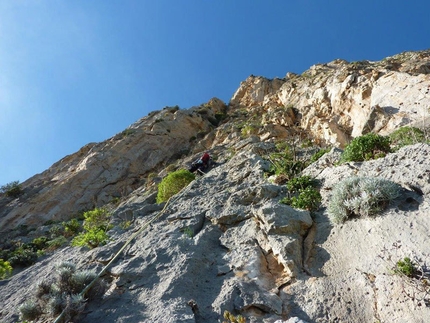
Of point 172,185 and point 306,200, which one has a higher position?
point 172,185

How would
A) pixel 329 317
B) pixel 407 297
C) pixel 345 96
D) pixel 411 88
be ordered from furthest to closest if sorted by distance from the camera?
pixel 345 96
pixel 411 88
pixel 329 317
pixel 407 297

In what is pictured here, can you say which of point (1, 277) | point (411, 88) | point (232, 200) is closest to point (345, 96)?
point (411, 88)

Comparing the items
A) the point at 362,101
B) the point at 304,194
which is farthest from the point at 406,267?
the point at 362,101

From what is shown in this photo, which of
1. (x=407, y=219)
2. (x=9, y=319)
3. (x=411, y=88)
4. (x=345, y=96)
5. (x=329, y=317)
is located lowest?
(x=329, y=317)

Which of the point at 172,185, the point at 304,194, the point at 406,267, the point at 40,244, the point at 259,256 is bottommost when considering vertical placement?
the point at 406,267

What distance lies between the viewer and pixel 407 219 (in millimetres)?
5723

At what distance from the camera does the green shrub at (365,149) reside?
8.59 m

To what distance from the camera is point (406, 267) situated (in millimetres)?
4797

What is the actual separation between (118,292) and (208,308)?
1.82 metres

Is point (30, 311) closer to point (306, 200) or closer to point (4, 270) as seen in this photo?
point (4, 270)

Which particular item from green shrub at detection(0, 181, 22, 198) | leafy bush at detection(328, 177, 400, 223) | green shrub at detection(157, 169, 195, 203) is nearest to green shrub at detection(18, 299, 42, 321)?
leafy bush at detection(328, 177, 400, 223)

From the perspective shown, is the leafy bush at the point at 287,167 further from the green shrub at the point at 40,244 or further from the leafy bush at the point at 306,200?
the green shrub at the point at 40,244

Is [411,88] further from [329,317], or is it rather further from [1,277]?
[1,277]

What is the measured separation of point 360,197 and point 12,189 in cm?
2686
